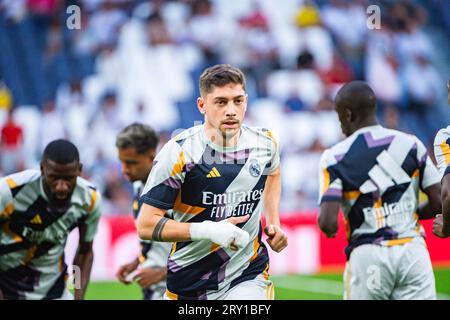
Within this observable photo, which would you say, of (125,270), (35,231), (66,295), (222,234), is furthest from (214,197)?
(125,270)

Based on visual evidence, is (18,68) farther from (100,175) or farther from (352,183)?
(352,183)

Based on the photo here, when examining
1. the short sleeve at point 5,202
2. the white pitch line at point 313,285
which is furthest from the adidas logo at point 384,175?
the white pitch line at point 313,285

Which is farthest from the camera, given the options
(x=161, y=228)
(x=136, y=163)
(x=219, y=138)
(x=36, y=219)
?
(x=136, y=163)

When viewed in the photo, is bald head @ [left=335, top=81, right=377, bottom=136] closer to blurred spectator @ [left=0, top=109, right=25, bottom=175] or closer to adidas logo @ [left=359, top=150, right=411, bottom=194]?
adidas logo @ [left=359, top=150, right=411, bottom=194]

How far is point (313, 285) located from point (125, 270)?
5013 mm

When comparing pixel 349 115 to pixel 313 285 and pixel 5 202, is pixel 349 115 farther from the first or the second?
pixel 313 285

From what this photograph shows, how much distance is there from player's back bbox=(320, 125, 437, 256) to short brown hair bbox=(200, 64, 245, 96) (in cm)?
131

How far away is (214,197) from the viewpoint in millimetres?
5777

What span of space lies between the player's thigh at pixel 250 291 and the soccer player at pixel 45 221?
179 cm

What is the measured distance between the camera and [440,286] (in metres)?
12.0

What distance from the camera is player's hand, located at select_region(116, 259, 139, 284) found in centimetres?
784

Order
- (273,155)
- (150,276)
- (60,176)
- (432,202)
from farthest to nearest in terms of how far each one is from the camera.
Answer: (150,276) < (60,176) < (432,202) < (273,155)

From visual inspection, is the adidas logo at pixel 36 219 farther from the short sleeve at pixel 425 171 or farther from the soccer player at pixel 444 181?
the soccer player at pixel 444 181

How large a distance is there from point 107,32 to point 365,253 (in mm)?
11379
